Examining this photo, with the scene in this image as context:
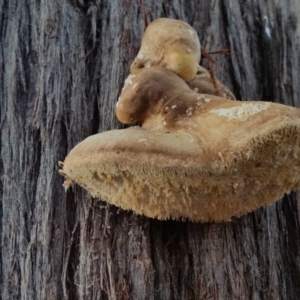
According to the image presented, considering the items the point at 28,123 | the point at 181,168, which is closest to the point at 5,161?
the point at 28,123

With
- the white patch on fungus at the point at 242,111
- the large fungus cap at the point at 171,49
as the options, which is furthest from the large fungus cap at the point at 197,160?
the large fungus cap at the point at 171,49

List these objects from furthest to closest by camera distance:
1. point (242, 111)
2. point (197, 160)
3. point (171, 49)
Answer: point (171, 49) → point (242, 111) → point (197, 160)

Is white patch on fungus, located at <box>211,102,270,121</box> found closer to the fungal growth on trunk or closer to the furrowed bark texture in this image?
the fungal growth on trunk

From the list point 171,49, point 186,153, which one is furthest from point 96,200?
point 171,49

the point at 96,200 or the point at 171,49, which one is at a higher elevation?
the point at 171,49

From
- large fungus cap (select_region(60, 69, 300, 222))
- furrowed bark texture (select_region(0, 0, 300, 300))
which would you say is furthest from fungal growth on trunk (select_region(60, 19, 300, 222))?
furrowed bark texture (select_region(0, 0, 300, 300))

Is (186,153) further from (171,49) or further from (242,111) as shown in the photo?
(171,49)

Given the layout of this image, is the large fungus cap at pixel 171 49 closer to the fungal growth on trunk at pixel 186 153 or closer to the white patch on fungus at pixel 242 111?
the fungal growth on trunk at pixel 186 153
